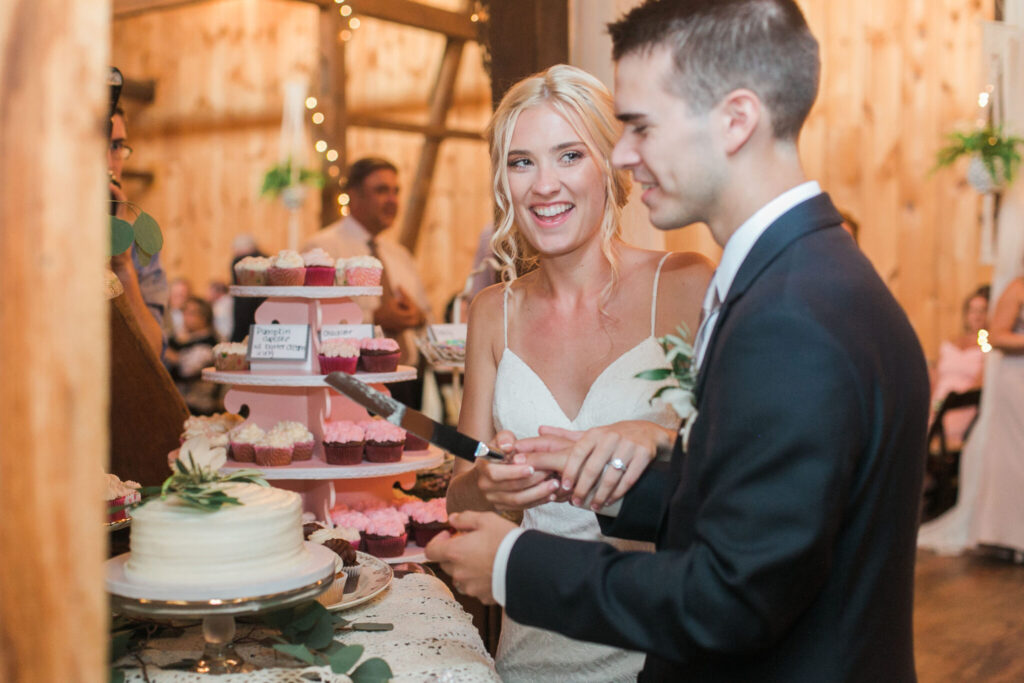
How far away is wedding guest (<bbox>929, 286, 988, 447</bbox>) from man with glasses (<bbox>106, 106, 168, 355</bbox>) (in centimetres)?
464

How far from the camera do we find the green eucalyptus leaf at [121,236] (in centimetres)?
157

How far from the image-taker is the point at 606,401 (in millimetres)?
1907

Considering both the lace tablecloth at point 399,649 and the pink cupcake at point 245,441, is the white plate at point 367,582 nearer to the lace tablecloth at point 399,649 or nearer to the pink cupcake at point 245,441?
the lace tablecloth at point 399,649

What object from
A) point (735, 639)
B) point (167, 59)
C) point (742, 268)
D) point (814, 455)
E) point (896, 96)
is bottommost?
point (735, 639)

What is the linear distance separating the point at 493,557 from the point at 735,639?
291 millimetres

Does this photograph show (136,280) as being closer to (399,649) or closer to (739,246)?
(399,649)

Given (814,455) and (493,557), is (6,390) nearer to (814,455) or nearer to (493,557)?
(493,557)

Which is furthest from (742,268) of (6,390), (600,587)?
(6,390)

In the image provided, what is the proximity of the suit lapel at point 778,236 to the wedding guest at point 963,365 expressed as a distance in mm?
5397

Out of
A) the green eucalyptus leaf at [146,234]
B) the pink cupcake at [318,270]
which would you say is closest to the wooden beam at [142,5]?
the pink cupcake at [318,270]

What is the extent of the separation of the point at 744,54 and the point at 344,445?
167 cm

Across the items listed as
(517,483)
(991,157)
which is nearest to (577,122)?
(517,483)

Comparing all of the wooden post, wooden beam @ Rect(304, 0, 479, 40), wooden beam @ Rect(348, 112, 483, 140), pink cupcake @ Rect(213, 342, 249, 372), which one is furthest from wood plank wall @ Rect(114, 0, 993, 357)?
the wooden post

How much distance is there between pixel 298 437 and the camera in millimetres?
2504
